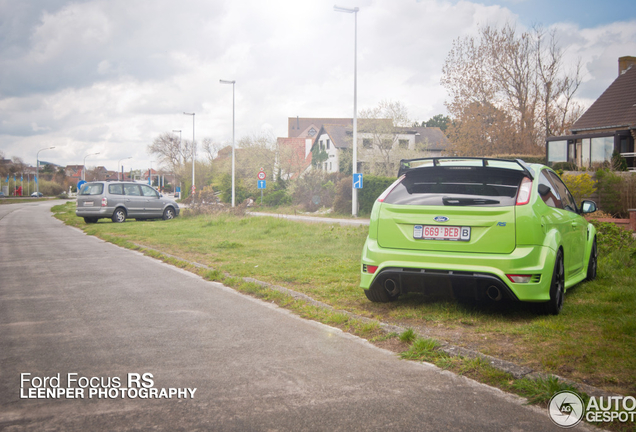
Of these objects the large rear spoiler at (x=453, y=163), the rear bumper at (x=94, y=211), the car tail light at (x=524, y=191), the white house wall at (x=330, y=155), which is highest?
the white house wall at (x=330, y=155)

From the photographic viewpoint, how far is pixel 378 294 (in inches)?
243

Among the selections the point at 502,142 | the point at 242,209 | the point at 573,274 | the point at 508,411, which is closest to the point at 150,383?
the point at 508,411

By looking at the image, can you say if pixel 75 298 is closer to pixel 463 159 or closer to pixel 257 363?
pixel 257 363

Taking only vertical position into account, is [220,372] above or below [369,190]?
below

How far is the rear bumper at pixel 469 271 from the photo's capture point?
200 inches

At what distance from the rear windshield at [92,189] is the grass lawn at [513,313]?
13.4 metres

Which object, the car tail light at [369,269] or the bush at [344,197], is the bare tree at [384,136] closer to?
the bush at [344,197]

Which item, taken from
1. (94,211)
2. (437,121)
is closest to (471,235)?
(94,211)

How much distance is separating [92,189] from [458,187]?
21573 millimetres

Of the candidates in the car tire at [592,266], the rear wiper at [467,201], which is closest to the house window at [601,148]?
the car tire at [592,266]

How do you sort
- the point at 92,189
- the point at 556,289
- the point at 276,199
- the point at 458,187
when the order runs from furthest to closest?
the point at 276,199 < the point at 92,189 < the point at 458,187 < the point at 556,289

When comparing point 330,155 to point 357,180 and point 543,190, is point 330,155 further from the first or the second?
point 543,190

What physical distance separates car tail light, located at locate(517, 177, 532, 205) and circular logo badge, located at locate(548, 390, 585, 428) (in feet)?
7.47

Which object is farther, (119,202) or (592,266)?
(119,202)
